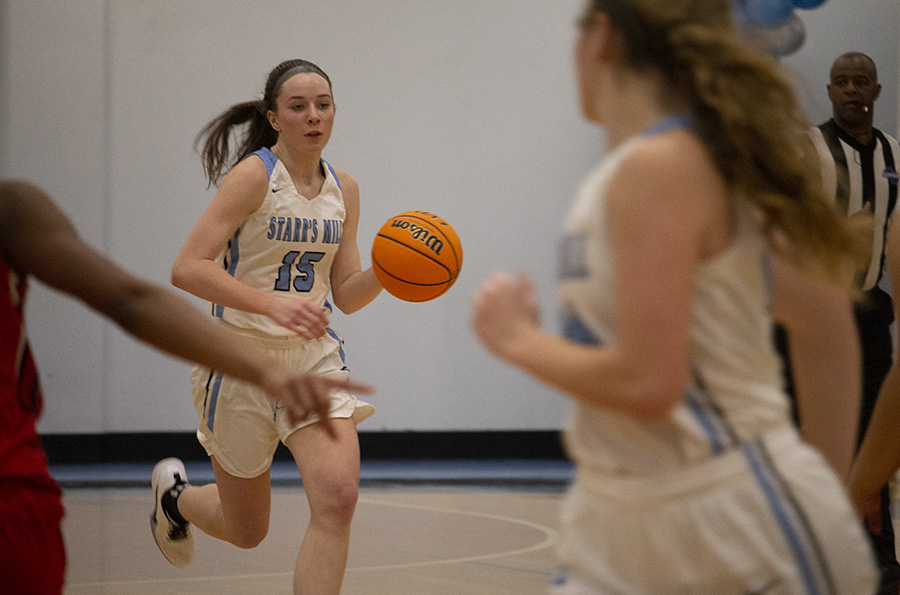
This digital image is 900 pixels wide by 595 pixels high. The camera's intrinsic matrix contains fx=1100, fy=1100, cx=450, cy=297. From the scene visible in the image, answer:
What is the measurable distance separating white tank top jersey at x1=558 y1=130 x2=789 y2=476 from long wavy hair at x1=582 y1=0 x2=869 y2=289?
6 cm

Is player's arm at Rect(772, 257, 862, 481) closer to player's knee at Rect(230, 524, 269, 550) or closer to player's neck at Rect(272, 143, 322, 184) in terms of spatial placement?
player's knee at Rect(230, 524, 269, 550)

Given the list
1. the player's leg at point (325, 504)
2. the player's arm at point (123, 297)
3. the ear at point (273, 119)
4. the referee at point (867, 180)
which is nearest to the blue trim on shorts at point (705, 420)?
the player's arm at point (123, 297)

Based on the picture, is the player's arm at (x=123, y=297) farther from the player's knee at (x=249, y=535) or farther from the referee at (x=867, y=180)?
the referee at (x=867, y=180)

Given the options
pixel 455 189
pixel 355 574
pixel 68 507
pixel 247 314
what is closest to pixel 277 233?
pixel 247 314

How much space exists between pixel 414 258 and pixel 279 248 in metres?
0.46

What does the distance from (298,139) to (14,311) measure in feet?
7.27

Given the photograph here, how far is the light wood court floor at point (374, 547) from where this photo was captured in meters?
4.61

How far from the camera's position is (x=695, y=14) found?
153cm

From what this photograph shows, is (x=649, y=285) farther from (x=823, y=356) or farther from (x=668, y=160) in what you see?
(x=823, y=356)

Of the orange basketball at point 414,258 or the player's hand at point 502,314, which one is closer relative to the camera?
the player's hand at point 502,314

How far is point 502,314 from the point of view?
1.57 m

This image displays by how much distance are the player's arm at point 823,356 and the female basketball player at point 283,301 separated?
1.78 metres

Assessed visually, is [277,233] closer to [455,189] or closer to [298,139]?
[298,139]

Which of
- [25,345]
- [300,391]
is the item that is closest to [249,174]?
[25,345]
